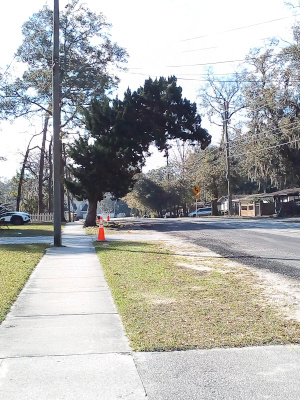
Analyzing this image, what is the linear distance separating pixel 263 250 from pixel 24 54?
30.9 m

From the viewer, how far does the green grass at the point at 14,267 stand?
7.90 metres

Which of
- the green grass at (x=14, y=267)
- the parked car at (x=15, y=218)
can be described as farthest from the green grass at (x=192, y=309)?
the parked car at (x=15, y=218)

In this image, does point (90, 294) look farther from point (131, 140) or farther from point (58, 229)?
point (131, 140)

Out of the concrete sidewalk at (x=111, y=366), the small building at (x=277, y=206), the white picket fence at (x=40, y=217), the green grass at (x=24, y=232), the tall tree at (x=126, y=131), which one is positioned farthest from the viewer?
the white picket fence at (x=40, y=217)

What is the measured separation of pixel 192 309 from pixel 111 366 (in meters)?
2.32

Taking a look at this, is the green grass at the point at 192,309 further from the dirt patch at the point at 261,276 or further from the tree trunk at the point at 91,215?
the tree trunk at the point at 91,215

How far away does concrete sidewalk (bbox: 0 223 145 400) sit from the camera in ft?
14.3

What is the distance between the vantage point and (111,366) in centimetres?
488

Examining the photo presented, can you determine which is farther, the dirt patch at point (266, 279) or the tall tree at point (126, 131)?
the tall tree at point (126, 131)

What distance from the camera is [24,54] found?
38.5 meters

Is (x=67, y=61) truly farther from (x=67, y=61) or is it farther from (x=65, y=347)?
(x=65, y=347)

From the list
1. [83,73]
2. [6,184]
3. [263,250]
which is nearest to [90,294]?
[263,250]

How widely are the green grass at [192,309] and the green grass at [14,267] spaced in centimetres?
173

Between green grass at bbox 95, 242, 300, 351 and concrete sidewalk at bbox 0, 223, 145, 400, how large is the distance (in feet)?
1.08
